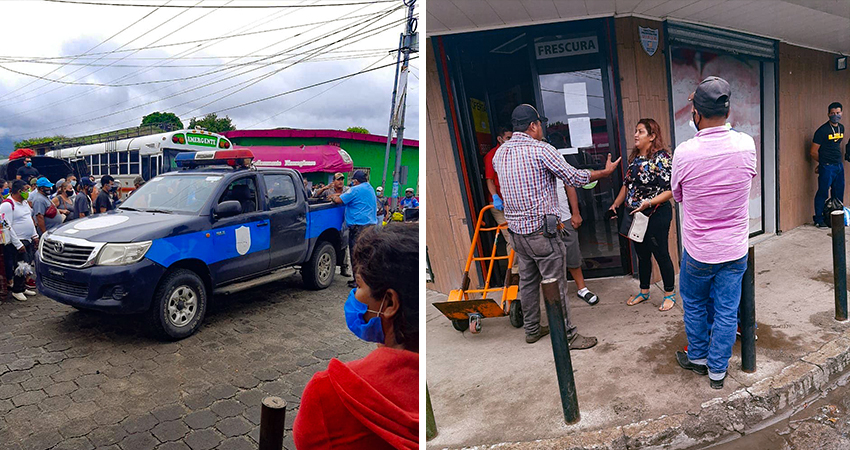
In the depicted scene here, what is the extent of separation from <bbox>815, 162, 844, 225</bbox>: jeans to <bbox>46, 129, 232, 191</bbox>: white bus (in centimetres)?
677

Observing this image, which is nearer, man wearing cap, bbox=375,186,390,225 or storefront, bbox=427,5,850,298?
man wearing cap, bbox=375,186,390,225

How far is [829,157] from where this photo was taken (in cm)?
662

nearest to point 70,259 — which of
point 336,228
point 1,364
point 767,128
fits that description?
point 1,364

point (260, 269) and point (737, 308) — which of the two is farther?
point (260, 269)

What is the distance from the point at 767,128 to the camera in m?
6.20

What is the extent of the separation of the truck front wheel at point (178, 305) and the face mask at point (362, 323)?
384 centimetres

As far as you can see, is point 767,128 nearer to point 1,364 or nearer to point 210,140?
point 210,140

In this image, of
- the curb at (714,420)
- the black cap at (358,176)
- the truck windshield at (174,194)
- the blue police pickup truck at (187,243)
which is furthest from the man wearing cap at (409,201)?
the truck windshield at (174,194)

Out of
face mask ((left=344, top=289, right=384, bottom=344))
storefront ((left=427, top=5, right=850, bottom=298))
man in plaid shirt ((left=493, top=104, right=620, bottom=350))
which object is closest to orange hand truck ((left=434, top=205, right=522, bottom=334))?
man in plaid shirt ((left=493, top=104, right=620, bottom=350))

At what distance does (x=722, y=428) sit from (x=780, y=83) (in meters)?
4.89

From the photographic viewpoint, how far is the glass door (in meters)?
4.68

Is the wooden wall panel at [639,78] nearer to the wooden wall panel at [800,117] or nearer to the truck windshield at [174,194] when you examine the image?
the wooden wall panel at [800,117]

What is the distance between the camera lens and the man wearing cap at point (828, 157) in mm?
6590

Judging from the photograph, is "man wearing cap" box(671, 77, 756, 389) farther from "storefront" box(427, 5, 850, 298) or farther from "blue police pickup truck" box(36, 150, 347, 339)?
"blue police pickup truck" box(36, 150, 347, 339)
